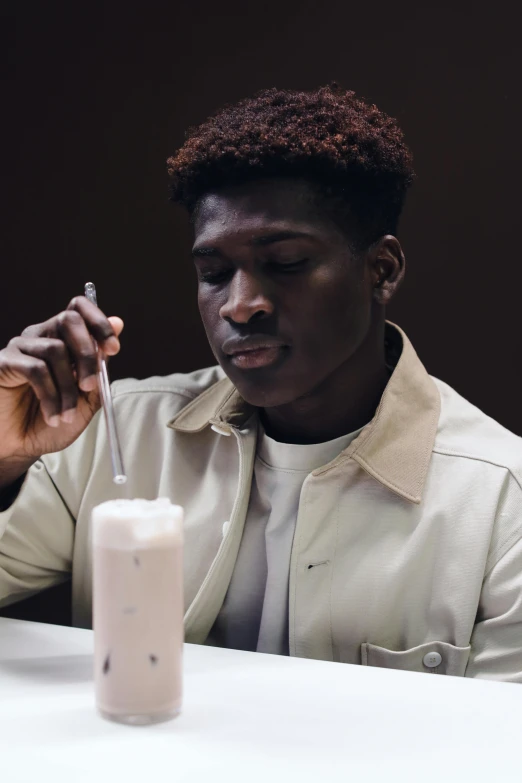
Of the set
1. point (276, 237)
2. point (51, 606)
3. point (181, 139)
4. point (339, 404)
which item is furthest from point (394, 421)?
point (51, 606)

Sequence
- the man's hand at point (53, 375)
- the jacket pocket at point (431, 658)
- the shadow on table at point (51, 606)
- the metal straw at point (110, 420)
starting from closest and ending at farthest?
1. the metal straw at point (110, 420)
2. the man's hand at point (53, 375)
3. the jacket pocket at point (431, 658)
4. the shadow on table at point (51, 606)

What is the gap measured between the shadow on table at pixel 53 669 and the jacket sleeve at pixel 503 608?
0.59 meters

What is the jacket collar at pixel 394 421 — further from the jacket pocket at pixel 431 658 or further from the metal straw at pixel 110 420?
the metal straw at pixel 110 420

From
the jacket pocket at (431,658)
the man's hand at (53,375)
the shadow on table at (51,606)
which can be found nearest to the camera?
the man's hand at (53,375)

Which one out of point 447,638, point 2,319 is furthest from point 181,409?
point 2,319

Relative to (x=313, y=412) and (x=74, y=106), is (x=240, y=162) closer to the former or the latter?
(x=313, y=412)

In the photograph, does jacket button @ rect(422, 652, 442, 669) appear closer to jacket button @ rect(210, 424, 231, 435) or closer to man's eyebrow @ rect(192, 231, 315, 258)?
jacket button @ rect(210, 424, 231, 435)

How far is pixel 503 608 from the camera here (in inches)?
52.4

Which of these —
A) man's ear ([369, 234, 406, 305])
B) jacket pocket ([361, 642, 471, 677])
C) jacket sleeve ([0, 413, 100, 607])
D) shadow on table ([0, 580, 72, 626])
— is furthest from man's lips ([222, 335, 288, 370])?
shadow on table ([0, 580, 72, 626])

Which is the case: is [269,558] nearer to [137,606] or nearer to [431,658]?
[431,658]

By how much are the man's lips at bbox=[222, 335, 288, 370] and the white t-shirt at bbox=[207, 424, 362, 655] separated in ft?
0.60

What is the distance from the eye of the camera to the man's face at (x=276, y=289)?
1352mm

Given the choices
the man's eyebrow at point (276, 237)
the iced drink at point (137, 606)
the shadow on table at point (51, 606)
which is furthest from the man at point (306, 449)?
the shadow on table at point (51, 606)

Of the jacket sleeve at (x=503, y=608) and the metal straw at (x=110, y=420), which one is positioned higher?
the metal straw at (x=110, y=420)
